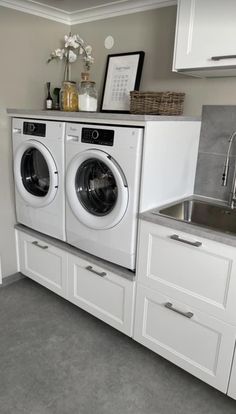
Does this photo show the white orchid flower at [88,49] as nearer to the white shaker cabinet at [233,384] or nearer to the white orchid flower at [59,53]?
the white orchid flower at [59,53]

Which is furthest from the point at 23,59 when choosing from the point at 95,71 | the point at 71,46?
the point at 95,71

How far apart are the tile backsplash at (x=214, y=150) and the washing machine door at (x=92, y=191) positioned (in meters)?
0.64

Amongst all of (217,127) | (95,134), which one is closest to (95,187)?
(95,134)

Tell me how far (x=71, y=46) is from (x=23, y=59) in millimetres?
396

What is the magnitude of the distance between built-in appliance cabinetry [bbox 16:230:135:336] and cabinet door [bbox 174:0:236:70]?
1261 millimetres

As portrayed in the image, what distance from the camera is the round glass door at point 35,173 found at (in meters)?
2.38

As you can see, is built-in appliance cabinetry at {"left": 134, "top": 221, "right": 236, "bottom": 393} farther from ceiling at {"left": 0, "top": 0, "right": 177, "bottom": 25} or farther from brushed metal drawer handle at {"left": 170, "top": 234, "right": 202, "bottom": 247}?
ceiling at {"left": 0, "top": 0, "right": 177, "bottom": 25}

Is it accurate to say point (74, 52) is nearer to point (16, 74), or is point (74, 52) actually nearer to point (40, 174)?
point (16, 74)

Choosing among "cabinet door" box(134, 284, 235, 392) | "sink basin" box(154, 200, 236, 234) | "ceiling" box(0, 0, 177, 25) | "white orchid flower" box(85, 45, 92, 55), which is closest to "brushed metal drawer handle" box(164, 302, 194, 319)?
"cabinet door" box(134, 284, 235, 392)

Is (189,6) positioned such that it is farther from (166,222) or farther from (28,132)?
(28,132)

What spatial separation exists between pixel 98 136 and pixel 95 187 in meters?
0.38

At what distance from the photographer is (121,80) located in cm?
242

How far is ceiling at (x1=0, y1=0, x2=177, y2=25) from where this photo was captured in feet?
7.34

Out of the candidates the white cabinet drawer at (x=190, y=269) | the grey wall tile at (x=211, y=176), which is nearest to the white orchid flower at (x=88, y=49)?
the grey wall tile at (x=211, y=176)
